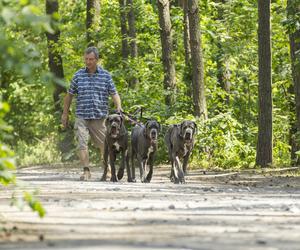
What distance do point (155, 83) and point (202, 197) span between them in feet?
58.7

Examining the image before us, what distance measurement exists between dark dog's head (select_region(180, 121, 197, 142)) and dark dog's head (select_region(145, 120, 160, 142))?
55 centimetres

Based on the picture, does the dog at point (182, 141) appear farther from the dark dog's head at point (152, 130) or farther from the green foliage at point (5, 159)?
the green foliage at point (5, 159)

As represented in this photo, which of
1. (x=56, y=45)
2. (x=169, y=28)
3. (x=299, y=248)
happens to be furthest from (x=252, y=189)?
(x=56, y=45)

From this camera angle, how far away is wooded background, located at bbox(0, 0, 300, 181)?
2644 centimetres

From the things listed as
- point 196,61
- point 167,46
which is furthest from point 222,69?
point 196,61

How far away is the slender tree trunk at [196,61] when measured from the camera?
1110 inches

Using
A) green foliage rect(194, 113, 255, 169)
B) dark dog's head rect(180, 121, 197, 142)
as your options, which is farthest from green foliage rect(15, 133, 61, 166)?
dark dog's head rect(180, 121, 197, 142)

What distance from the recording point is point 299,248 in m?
8.13

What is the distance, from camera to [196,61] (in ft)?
93.4

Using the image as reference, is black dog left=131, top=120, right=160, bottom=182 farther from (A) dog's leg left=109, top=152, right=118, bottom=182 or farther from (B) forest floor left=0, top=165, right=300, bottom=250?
(B) forest floor left=0, top=165, right=300, bottom=250

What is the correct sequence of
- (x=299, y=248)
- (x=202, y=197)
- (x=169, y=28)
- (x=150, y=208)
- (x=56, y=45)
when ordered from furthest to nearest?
(x=56, y=45)
(x=169, y=28)
(x=202, y=197)
(x=150, y=208)
(x=299, y=248)

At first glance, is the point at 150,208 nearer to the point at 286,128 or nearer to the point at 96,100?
the point at 96,100

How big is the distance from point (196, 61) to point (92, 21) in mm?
7808

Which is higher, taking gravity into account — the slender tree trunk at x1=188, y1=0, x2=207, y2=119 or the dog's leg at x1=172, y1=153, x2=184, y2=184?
the slender tree trunk at x1=188, y1=0, x2=207, y2=119
